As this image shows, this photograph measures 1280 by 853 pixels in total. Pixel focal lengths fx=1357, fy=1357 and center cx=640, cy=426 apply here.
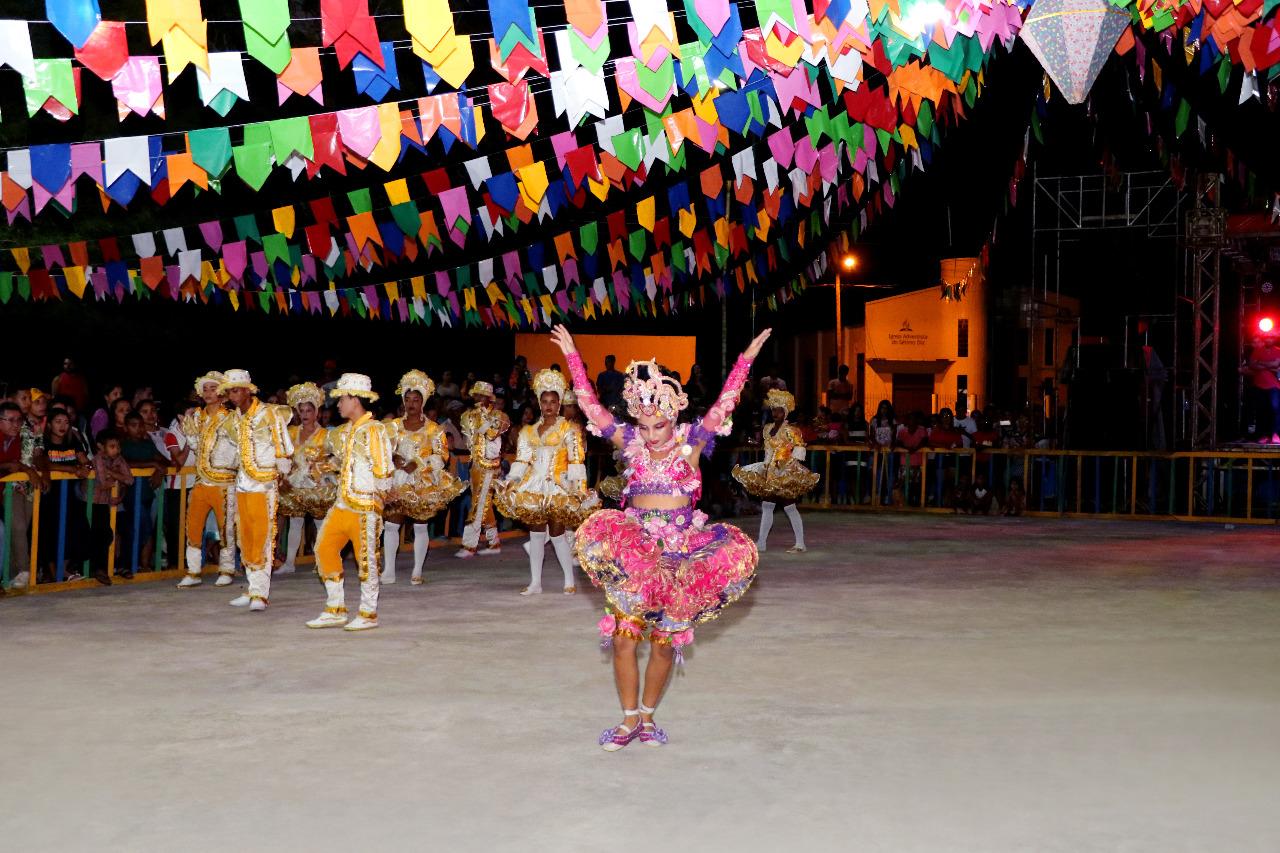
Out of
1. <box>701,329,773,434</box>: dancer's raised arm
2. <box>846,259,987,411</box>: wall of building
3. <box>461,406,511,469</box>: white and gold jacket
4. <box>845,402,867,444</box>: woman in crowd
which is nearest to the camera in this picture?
<box>701,329,773,434</box>: dancer's raised arm

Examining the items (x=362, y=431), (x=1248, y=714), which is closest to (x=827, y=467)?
(x=362, y=431)

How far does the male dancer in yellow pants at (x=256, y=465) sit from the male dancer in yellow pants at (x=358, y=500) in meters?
1.24

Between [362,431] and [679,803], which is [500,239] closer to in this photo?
[362,431]

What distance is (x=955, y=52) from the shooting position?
9.48 meters

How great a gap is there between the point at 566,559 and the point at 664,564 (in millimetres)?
5355

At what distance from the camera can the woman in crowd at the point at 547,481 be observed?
455 inches

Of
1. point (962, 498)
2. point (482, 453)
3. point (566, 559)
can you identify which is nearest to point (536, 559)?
point (566, 559)

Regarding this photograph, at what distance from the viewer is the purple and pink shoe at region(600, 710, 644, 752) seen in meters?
6.32

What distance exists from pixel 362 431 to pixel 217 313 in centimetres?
1715

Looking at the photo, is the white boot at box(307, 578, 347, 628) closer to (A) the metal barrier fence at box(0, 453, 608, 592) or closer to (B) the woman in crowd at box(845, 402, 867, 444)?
(A) the metal barrier fence at box(0, 453, 608, 592)

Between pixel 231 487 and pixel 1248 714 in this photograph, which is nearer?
pixel 1248 714

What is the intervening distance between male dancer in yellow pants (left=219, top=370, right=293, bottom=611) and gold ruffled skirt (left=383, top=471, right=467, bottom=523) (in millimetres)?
1389

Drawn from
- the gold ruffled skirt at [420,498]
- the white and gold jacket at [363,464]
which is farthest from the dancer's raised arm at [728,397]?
the gold ruffled skirt at [420,498]

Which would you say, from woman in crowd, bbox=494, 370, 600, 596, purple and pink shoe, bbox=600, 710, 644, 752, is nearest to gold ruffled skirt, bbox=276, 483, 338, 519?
woman in crowd, bbox=494, 370, 600, 596
